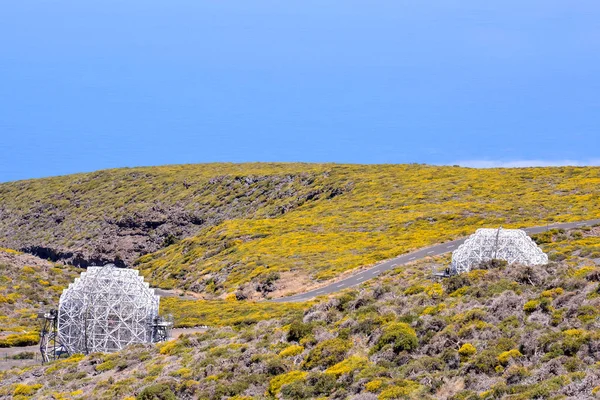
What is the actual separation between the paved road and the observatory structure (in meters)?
20.6

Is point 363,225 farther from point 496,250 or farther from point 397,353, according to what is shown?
point 397,353

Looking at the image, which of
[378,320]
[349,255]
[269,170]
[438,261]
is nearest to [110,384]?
[378,320]

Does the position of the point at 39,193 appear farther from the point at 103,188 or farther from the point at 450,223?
the point at 450,223

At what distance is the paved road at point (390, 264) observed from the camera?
55.4 metres

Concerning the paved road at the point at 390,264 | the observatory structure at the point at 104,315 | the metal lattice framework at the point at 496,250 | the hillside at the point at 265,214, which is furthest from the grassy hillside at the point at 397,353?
the hillside at the point at 265,214

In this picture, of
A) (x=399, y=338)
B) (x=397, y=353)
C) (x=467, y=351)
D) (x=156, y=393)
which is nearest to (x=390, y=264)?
(x=399, y=338)

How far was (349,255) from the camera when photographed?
67938 millimetres

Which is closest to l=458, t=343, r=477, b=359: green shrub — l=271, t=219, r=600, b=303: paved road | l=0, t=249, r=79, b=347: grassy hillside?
l=0, t=249, r=79, b=347: grassy hillside

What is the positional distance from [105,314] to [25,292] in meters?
24.5

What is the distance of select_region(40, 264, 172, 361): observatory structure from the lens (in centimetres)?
3372

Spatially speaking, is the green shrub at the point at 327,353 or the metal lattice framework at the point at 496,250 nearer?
the green shrub at the point at 327,353

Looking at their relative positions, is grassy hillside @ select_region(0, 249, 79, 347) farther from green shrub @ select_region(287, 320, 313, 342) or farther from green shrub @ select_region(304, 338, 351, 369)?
green shrub @ select_region(304, 338, 351, 369)

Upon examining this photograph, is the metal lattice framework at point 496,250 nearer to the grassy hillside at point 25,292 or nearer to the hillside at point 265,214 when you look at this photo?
the hillside at point 265,214

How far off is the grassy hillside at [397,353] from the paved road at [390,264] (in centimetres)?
2015
